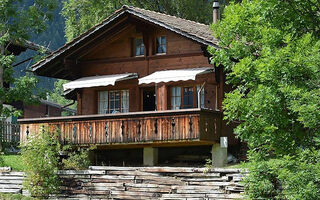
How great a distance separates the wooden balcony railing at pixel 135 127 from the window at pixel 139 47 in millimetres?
4076

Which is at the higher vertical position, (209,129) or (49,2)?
(49,2)

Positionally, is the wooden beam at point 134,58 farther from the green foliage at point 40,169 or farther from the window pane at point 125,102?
the green foliage at point 40,169

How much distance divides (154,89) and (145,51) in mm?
1539

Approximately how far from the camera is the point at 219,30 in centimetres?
1994

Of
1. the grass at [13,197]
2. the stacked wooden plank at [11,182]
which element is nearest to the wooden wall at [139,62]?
the stacked wooden plank at [11,182]

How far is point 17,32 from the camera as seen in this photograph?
33.1m

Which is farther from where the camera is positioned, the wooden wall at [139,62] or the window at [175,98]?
the window at [175,98]

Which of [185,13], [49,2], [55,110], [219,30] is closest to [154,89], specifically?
[49,2]

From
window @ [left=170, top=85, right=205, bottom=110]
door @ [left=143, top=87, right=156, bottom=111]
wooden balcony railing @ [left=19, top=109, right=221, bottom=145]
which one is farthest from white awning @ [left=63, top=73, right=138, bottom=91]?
window @ [left=170, top=85, right=205, bottom=110]

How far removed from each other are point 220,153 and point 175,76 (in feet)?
10.3

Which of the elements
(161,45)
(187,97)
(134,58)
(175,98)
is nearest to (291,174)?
(187,97)

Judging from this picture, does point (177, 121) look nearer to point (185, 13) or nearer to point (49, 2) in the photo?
point (49, 2)

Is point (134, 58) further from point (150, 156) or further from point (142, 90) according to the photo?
point (150, 156)

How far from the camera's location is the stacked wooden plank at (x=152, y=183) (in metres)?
22.2
